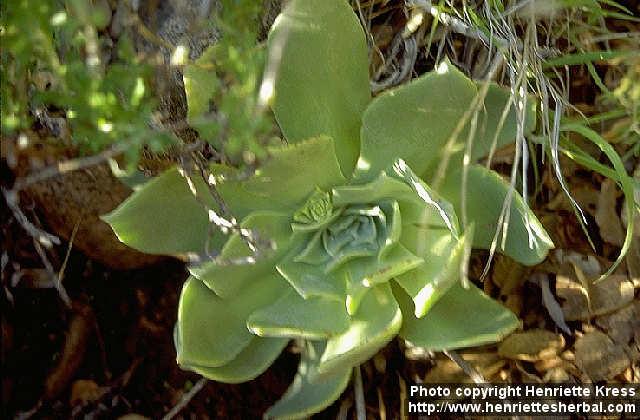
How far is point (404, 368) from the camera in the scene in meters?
1.11

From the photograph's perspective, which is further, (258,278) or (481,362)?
(481,362)

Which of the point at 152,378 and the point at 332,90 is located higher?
the point at 332,90

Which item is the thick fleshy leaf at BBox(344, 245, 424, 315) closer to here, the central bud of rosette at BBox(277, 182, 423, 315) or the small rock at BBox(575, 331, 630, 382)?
the central bud of rosette at BBox(277, 182, 423, 315)

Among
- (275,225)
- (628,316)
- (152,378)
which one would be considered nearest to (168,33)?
(275,225)

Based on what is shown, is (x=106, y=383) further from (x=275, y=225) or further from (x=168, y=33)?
(x=168, y=33)

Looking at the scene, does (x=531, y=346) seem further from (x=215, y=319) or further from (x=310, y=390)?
(x=215, y=319)

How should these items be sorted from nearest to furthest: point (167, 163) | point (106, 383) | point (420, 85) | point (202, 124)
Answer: point (202, 124)
point (420, 85)
point (167, 163)
point (106, 383)

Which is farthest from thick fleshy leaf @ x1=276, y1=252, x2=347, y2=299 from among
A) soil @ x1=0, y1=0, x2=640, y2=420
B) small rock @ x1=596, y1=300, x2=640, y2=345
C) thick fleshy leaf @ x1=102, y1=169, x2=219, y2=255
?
small rock @ x1=596, y1=300, x2=640, y2=345

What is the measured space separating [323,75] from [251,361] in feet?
1.33

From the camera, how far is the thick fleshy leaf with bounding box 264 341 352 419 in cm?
91

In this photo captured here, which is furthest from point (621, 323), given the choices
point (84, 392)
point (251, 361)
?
point (84, 392)

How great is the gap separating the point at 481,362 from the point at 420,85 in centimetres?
47

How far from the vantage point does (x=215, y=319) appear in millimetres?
931

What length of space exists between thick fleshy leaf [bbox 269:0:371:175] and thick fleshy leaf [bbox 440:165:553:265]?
159 millimetres
